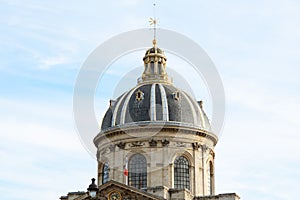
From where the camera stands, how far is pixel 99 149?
59.9 metres

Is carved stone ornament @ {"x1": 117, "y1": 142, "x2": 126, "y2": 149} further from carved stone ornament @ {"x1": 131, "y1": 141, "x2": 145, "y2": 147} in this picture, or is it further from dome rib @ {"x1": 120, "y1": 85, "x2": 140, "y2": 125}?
dome rib @ {"x1": 120, "y1": 85, "x2": 140, "y2": 125}

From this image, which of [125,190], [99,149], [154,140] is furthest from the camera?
[99,149]

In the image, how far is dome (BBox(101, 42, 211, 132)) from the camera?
56.8m

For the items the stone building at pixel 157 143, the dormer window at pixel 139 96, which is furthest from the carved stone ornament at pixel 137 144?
the dormer window at pixel 139 96

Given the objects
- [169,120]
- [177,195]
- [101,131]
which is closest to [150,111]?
[169,120]

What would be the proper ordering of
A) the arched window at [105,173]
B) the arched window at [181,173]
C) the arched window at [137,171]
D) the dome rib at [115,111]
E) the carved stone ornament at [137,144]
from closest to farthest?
the arched window at [137,171], the arched window at [181,173], the carved stone ornament at [137,144], the arched window at [105,173], the dome rib at [115,111]

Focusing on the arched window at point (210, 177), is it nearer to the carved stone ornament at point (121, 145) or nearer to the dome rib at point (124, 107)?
the carved stone ornament at point (121, 145)

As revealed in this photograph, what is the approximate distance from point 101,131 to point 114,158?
3.40 meters

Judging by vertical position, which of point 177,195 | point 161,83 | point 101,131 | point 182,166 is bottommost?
point 177,195

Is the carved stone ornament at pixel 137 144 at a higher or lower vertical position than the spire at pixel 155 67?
lower

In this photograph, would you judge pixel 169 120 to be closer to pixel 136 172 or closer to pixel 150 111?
pixel 150 111

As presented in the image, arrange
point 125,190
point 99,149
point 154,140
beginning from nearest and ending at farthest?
1. point 125,190
2. point 154,140
3. point 99,149

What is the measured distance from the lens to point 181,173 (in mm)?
56031

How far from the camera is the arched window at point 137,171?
5509 centimetres
